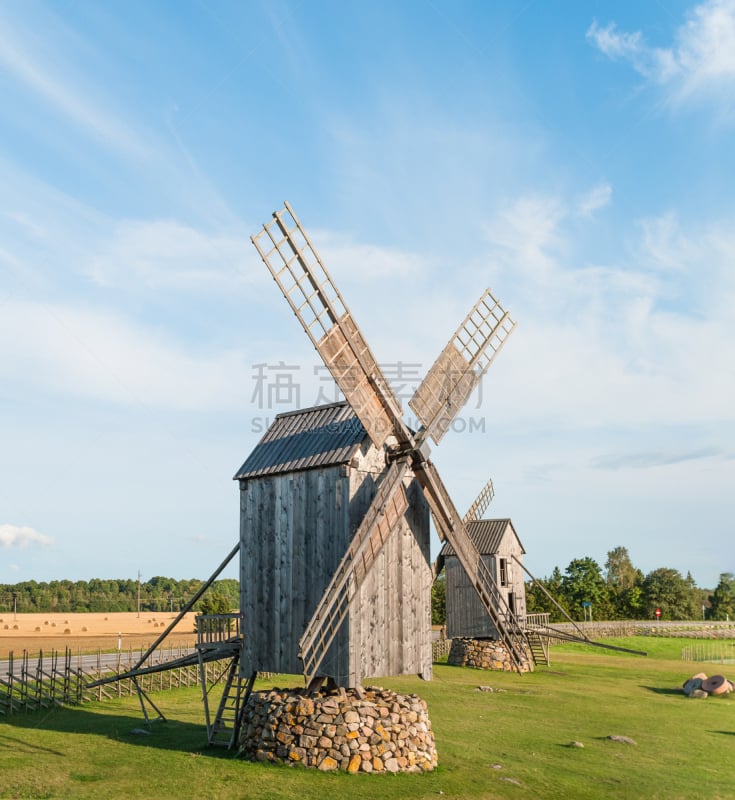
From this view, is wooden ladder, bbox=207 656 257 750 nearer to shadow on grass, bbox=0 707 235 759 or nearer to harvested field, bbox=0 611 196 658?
shadow on grass, bbox=0 707 235 759

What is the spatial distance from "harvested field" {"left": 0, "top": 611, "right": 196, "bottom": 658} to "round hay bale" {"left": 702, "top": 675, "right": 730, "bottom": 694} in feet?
96.6

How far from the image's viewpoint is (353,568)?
56.1 feet

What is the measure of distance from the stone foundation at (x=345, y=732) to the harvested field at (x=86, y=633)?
2731cm

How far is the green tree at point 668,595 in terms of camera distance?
86.0m

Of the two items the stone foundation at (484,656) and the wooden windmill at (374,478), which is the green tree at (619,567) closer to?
the stone foundation at (484,656)

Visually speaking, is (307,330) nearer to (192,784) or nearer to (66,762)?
(192,784)

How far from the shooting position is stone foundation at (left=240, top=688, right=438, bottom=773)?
16.6 meters

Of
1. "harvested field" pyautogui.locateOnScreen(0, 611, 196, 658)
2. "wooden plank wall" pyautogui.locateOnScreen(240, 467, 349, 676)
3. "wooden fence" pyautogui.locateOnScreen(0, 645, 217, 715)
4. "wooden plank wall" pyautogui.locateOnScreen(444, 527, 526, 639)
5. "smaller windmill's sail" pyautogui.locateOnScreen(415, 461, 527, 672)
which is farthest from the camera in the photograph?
"harvested field" pyautogui.locateOnScreen(0, 611, 196, 658)

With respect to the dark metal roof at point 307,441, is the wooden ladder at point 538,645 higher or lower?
lower

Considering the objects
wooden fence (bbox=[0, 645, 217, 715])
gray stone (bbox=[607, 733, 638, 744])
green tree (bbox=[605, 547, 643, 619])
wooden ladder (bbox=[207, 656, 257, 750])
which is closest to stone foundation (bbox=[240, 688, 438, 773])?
wooden ladder (bbox=[207, 656, 257, 750])

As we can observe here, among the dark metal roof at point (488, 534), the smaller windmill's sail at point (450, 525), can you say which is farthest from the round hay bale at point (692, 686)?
the smaller windmill's sail at point (450, 525)

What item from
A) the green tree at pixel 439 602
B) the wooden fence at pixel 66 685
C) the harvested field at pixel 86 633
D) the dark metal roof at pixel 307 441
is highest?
the dark metal roof at pixel 307 441

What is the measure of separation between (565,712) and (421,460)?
12.9 meters

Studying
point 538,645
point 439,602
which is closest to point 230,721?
point 538,645
